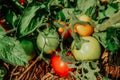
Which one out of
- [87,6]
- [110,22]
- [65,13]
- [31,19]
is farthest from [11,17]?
[110,22]

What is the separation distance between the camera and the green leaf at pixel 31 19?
56.6 inches

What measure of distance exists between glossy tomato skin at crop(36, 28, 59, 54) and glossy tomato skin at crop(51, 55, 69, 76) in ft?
0.18

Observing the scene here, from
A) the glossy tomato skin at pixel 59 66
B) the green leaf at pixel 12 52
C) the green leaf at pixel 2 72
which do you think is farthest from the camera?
the glossy tomato skin at pixel 59 66

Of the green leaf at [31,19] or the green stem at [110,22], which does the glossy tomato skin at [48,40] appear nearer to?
the green leaf at [31,19]

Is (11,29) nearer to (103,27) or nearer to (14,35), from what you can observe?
(14,35)

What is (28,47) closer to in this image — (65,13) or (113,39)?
(65,13)

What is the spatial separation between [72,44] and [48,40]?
0.12 m

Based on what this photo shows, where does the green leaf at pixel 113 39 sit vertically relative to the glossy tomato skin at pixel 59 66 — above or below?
above

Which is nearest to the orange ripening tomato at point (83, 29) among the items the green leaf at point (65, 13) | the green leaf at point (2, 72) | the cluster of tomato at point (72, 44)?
the cluster of tomato at point (72, 44)

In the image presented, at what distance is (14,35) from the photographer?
4.97ft

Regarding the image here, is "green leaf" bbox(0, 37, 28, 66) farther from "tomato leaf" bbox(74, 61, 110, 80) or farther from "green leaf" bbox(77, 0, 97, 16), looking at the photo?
"green leaf" bbox(77, 0, 97, 16)

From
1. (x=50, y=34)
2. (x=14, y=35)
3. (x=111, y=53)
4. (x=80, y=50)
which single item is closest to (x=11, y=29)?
(x=14, y=35)

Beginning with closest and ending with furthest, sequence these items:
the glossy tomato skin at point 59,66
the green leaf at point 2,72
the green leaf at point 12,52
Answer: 1. the green leaf at point 12,52
2. the green leaf at point 2,72
3. the glossy tomato skin at point 59,66

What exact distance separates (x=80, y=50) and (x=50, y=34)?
6.5 inches
